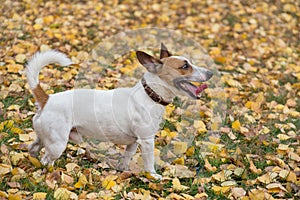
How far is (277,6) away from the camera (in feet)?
27.8

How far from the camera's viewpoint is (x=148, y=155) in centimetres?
363

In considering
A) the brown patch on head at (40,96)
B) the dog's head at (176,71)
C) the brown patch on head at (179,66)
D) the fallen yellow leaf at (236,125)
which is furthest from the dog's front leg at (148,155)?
the fallen yellow leaf at (236,125)

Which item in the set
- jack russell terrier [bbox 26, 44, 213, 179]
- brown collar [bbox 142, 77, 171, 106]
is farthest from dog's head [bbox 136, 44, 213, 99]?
brown collar [bbox 142, 77, 171, 106]

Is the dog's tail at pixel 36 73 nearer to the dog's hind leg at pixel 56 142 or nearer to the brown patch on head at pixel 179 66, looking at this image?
the dog's hind leg at pixel 56 142

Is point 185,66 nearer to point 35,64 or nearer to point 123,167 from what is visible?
point 123,167

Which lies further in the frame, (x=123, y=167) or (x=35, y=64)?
(x=123, y=167)

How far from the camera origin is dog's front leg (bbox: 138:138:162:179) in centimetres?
359

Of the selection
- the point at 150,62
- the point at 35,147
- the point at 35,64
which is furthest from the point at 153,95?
the point at 35,147

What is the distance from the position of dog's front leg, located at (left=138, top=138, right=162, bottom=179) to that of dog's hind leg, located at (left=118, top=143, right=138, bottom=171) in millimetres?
182

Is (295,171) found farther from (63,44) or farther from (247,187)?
(63,44)

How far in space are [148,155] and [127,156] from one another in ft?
0.87

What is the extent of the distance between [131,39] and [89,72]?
1407 mm

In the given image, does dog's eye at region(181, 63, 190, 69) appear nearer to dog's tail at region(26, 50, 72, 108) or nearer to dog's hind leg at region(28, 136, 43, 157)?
dog's tail at region(26, 50, 72, 108)

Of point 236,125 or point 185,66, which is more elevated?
point 185,66
